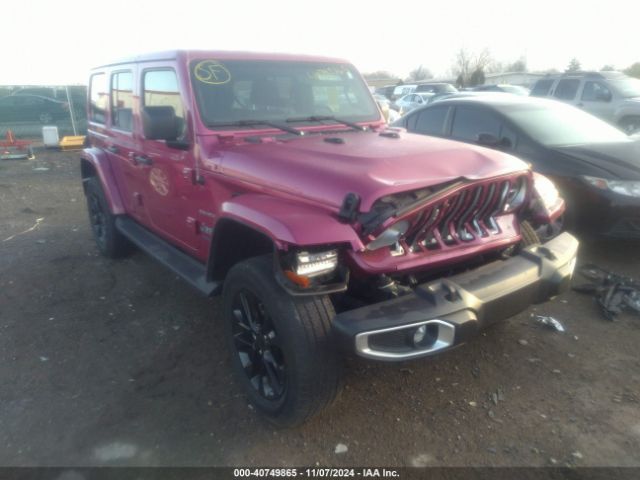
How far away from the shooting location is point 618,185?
15.1 feet

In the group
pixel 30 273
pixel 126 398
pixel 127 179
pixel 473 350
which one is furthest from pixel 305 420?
pixel 30 273

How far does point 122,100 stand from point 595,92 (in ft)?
37.5

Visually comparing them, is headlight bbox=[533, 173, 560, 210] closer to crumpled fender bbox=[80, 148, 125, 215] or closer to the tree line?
crumpled fender bbox=[80, 148, 125, 215]

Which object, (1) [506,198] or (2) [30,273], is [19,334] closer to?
(2) [30,273]

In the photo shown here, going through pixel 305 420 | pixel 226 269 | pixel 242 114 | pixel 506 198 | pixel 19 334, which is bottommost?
pixel 19 334

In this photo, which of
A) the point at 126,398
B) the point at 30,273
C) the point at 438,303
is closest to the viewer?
the point at 438,303

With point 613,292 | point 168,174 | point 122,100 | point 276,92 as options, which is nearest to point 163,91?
point 168,174

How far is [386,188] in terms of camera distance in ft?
7.86

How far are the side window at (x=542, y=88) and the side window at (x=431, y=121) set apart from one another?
25.4 ft

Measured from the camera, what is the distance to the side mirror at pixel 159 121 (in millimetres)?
3209

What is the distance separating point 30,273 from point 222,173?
126 inches

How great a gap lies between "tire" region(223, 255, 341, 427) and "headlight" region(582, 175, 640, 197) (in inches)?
138

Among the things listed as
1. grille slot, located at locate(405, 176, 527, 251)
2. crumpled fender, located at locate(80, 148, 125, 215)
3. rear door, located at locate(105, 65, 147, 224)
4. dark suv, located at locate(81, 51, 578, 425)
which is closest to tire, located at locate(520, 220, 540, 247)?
dark suv, located at locate(81, 51, 578, 425)

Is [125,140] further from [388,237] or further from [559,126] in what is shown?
[559,126]
